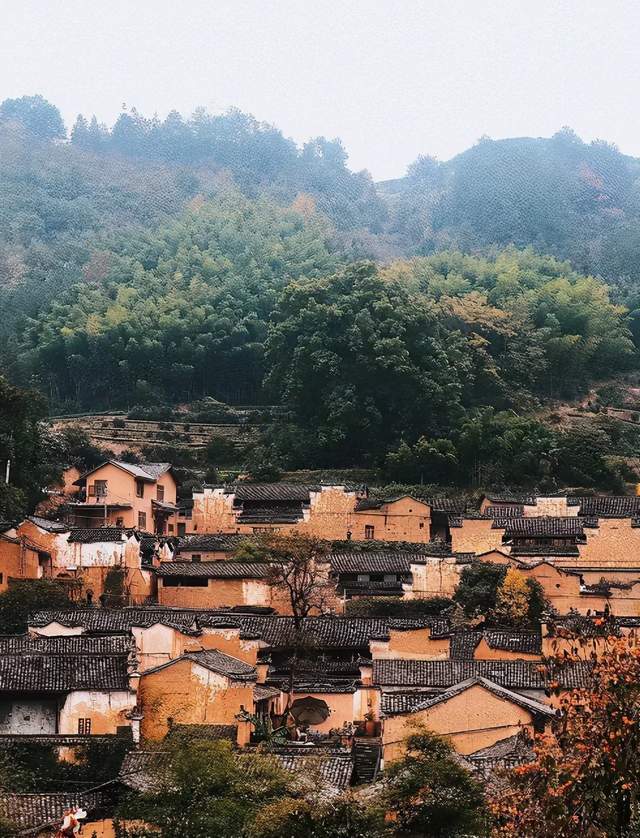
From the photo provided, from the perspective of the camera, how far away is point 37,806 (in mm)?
21016

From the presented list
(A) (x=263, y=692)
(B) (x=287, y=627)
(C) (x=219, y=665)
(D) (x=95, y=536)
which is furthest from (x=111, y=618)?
(D) (x=95, y=536)

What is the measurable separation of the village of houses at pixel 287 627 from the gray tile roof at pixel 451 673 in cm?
5

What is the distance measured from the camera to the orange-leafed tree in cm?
1348

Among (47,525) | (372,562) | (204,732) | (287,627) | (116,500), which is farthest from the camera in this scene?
(116,500)

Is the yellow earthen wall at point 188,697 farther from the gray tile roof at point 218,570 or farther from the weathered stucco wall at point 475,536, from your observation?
the weathered stucco wall at point 475,536

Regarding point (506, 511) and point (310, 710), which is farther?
point (506, 511)

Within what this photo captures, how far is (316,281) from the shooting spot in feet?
168

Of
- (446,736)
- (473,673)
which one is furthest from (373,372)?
(446,736)

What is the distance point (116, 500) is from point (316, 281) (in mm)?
14465

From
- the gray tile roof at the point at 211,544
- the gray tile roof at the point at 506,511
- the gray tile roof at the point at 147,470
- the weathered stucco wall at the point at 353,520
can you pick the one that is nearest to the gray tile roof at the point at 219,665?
the gray tile roof at the point at 211,544

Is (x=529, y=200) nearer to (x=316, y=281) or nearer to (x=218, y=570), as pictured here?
(x=316, y=281)

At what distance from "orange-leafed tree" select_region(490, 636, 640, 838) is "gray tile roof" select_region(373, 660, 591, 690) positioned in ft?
36.7

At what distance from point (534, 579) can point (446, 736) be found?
12.0 metres

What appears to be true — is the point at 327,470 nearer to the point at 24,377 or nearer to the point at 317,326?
the point at 317,326
